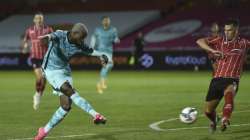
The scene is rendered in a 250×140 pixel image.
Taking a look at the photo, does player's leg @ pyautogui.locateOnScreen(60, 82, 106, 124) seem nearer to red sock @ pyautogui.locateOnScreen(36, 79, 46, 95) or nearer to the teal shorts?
the teal shorts

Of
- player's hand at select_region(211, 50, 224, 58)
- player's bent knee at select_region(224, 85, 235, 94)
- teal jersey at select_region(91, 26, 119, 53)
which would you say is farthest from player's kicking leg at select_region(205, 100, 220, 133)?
teal jersey at select_region(91, 26, 119, 53)

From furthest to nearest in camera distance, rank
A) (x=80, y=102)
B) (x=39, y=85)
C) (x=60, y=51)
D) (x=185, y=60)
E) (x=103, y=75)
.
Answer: (x=185, y=60), (x=103, y=75), (x=39, y=85), (x=60, y=51), (x=80, y=102)

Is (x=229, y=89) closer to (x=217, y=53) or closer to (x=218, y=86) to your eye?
(x=218, y=86)

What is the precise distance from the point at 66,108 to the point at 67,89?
1.11ft

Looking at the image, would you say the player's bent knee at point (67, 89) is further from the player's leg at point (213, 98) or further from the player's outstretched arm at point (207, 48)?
the player's leg at point (213, 98)

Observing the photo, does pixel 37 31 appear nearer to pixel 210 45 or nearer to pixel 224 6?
pixel 210 45

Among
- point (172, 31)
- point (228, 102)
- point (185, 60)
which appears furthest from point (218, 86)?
point (172, 31)

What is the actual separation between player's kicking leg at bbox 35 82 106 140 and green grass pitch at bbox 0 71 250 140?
87cm

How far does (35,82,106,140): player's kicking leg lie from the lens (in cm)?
961

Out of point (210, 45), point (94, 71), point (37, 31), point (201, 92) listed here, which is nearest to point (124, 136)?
point (210, 45)

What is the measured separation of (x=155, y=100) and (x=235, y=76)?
7.22 metres

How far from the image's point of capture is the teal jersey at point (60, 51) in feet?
32.7

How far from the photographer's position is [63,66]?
10.2m

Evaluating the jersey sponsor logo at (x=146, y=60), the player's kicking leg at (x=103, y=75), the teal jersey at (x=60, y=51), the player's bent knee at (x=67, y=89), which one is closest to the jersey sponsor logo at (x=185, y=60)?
the jersey sponsor logo at (x=146, y=60)
